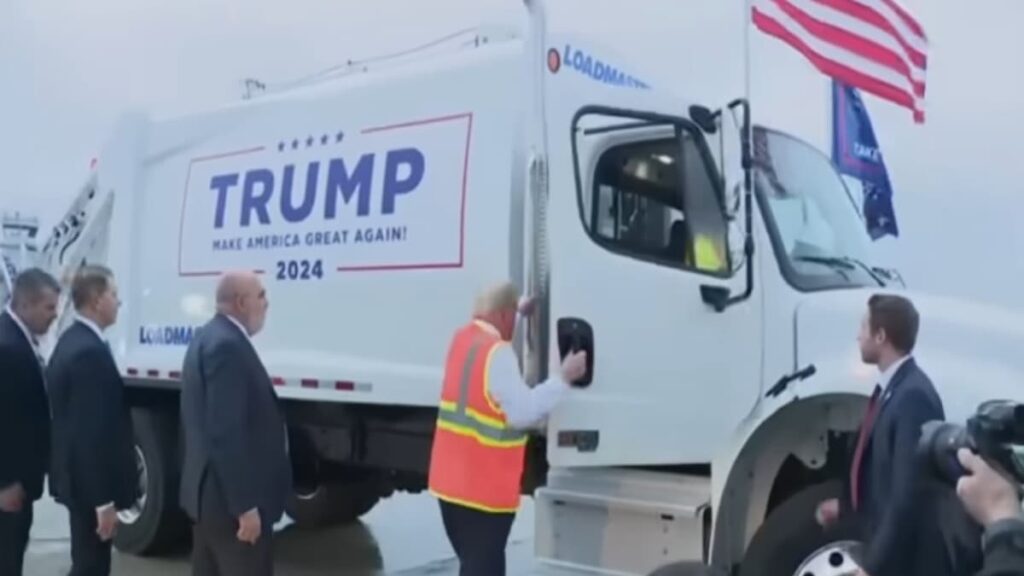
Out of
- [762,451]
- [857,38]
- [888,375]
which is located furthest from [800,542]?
[857,38]

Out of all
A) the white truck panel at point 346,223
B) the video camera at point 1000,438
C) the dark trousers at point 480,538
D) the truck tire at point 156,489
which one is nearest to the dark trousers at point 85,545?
the white truck panel at point 346,223

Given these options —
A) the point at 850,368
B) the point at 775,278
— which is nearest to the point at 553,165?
the point at 775,278

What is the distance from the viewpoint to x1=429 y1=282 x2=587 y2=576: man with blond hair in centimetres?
467

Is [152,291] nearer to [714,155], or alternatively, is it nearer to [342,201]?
[342,201]

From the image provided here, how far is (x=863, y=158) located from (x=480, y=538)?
11.0 feet

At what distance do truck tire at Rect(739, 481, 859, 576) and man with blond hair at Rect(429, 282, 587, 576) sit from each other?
0.96 metres

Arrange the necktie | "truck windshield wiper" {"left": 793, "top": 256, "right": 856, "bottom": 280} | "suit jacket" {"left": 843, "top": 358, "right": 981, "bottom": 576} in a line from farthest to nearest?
the necktie < "truck windshield wiper" {"left": 793, "top": 256, "right": 856, "bottom": 280} < "suit jacket" {"left": 843, "top": 358, "right": 981, "bottom": 576}

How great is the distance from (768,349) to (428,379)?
69.9 inches

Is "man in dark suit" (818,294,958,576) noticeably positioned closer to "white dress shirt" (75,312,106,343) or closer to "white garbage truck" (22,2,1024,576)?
"white garbage truck" (22,2,1024,576)

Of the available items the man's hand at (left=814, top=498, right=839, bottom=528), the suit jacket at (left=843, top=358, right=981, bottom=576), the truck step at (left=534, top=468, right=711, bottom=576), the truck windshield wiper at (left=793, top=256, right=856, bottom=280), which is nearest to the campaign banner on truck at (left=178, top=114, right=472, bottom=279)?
the truck step at (left=534, top=468, right=711, bottom=576)

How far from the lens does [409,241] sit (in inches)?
232

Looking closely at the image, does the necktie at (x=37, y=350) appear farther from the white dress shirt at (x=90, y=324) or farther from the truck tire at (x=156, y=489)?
the truck tire at (x=156, y=489)

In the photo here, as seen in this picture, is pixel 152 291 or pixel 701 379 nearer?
pixel 701 379

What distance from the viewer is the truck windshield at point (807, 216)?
4934 mm
